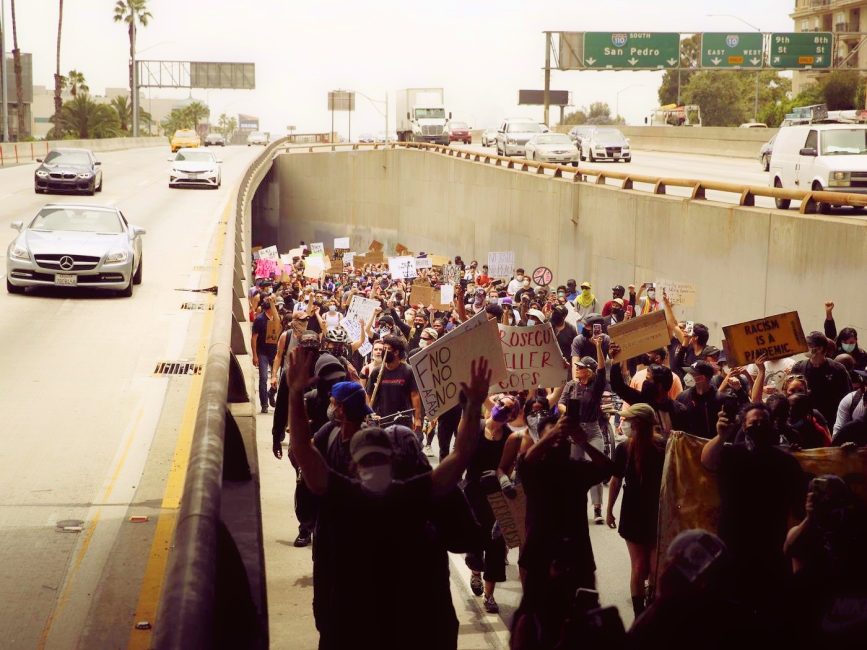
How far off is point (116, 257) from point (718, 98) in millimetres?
88906

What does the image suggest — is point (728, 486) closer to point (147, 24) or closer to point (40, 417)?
point (40, 417)

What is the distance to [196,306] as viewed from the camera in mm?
17969

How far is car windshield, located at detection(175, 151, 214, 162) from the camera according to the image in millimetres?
45219

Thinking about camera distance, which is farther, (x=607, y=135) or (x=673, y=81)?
(x=673, y=81)

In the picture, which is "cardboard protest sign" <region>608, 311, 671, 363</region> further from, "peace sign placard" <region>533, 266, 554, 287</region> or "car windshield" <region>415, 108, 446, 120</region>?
"car windshield" <region>415, 108, 446, 120</region>

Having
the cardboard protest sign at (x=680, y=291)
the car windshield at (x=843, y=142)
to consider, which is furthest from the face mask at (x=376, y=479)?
the car windshield at (x=843, y=142)

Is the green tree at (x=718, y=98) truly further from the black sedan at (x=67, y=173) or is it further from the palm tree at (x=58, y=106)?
the black sedan at (x=67, y=173)

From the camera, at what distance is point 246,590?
4832 mm

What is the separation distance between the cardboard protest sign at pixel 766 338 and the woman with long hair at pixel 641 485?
2.33 meters

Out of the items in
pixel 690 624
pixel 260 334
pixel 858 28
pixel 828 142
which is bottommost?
pixel 260 334

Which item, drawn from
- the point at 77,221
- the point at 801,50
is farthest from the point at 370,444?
the point at 801,50

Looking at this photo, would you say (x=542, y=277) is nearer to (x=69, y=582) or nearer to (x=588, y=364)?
(x=588, y=364)

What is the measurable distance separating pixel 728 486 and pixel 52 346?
1017 centimetres

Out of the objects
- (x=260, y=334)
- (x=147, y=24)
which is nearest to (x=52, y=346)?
(x=260, y=334)
